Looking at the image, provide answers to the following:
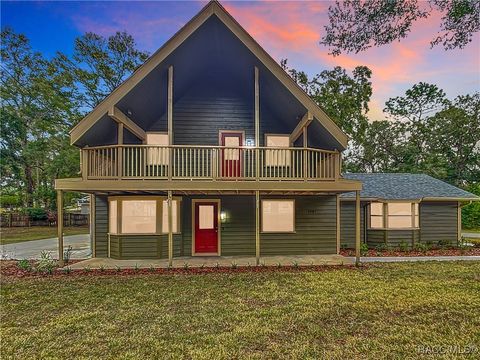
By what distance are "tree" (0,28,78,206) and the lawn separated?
728 inches

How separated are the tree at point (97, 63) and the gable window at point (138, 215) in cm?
1438

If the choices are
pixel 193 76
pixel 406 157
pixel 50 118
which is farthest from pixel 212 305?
pixel 406 157

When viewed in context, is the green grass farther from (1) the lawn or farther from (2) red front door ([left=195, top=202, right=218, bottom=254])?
(2) red front door ([left=195, top=202, right=218, bottom=254])

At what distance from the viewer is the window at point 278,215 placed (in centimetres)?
1045

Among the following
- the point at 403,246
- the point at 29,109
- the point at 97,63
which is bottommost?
the point at 403,246

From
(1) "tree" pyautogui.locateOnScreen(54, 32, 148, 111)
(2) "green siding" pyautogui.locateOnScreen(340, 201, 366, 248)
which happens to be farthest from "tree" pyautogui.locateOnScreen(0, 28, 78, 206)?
(2) "green siding" pyautogui.locateOnScreen(340, 201, 366, 248)

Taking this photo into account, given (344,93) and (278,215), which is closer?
(278,215)

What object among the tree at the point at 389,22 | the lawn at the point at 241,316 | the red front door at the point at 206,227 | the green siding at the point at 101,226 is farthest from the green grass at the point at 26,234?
the tree at the point at 389,22

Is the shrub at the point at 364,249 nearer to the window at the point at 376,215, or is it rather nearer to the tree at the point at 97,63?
the window at the point at 376,215

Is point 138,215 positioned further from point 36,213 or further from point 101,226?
point 36,213

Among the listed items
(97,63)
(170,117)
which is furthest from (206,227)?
(97,63)

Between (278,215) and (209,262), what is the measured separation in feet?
10.8

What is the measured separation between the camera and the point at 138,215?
9.53 meters

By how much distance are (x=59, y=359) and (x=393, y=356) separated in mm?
4280
